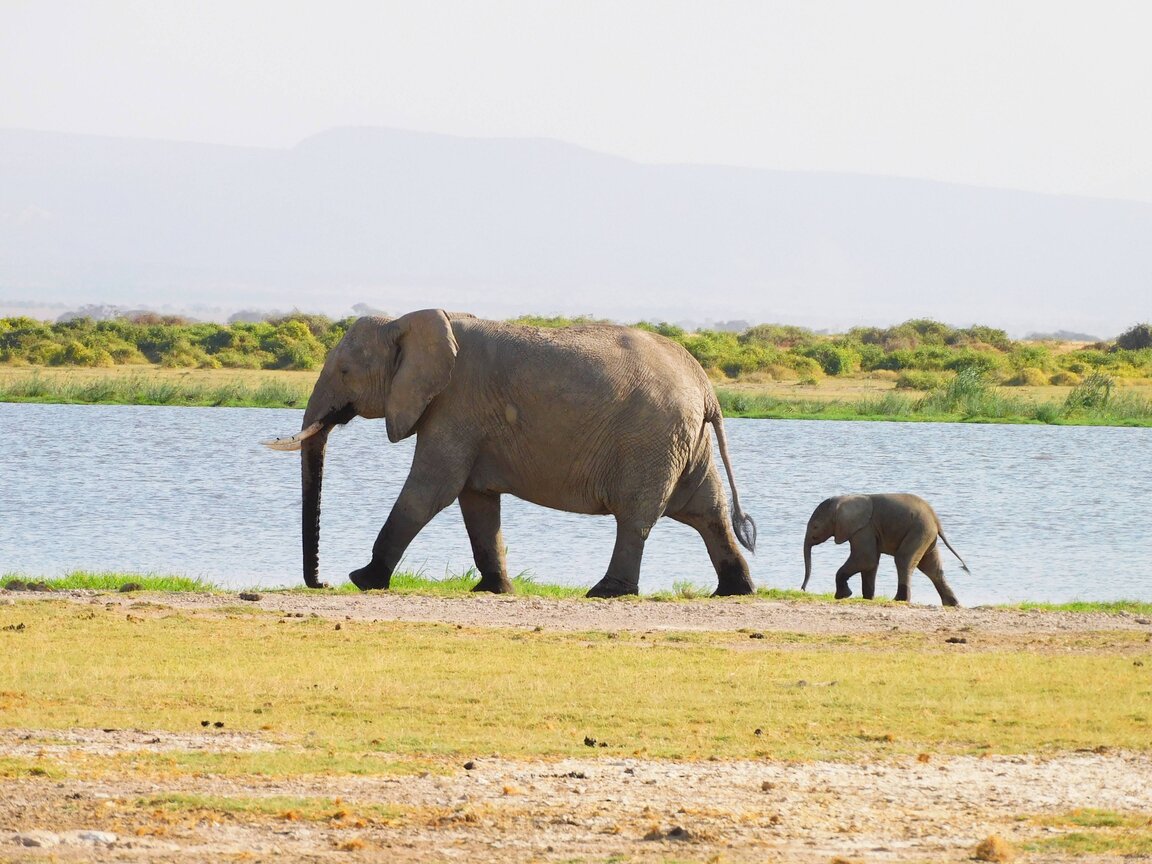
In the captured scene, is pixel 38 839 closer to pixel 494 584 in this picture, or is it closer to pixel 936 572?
pixel 494 584

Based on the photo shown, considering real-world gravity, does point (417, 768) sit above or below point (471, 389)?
below

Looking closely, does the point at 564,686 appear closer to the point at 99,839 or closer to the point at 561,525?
the point at 99,839

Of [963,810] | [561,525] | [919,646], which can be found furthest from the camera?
[561,525]

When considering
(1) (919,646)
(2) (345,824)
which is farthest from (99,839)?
(1) (919,646)

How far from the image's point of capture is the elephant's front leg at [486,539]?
16.0 metres

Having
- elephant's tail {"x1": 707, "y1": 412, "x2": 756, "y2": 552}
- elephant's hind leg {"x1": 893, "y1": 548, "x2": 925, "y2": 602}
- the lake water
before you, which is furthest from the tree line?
elephant's tail {"x1": 707, "y1": 412, "x2": 756, "y2": 552}

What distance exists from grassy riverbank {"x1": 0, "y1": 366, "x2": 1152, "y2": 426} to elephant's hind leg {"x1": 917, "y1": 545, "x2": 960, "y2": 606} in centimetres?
2573

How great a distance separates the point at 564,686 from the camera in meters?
10.2

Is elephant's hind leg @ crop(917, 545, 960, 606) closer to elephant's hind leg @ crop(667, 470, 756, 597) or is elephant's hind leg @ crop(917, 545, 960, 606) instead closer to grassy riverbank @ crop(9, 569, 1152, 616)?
grassy riverbank @ crop(9, 569, 1152, 616)

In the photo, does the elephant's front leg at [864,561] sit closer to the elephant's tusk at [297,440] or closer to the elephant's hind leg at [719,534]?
the elephant's hind leg at [719,534]

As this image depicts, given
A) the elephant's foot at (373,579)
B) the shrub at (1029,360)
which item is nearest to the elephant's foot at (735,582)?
the elephant's foot at (373,579)

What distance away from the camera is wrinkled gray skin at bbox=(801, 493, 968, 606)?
17.1m

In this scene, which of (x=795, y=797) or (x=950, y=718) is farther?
(x=950, y=718)

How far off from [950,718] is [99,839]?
444 centimetres
